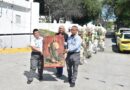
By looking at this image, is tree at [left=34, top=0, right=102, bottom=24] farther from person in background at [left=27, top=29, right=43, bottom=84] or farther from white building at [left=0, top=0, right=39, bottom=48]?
person in background at [left=27, top=29, right=43, bottom=84]

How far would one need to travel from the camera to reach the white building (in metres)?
26.5

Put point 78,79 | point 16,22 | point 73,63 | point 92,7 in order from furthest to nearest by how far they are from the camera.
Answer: point 92,7 < point 16,22 < point 78,79 < point 73,63

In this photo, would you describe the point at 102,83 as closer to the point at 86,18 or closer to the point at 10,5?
the point at 10,5

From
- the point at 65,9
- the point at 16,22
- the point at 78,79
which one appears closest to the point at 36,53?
the point at 78,79

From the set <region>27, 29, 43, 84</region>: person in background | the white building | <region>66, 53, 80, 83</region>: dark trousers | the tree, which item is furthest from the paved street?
the tree

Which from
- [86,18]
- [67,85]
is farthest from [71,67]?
[86,18]

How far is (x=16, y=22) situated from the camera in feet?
97.0

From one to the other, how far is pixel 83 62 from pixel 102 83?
620 cm

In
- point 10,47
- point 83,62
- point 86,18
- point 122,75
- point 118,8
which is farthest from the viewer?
point 86,18

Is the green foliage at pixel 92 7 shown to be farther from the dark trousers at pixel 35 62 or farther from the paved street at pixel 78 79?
the dark trousers at pixel 35 62

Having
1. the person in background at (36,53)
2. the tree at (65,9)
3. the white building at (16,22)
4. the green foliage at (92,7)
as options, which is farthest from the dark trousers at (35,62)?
the green foliage at (92,7)

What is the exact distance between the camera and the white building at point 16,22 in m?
26.5

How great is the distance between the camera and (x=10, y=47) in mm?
26734

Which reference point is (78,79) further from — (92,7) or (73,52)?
(92,7)
